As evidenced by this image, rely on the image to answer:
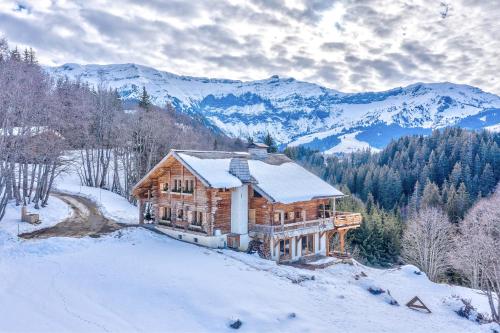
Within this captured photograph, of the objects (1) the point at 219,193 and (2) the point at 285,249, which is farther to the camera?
(2) the point at 285,249

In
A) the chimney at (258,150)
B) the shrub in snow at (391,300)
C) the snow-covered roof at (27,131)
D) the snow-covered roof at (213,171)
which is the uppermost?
the snow-covered roof at (27,131)

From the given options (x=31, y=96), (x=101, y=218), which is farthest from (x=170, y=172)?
(x=31, y=96)

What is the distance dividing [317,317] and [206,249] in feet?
36.2

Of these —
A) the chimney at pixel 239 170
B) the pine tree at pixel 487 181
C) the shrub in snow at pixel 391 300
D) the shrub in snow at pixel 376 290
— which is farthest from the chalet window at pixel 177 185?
the pine tree at pixel 487 181

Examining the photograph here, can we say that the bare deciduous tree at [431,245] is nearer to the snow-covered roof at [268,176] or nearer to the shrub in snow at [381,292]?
the snow-covered roof at [268,176]

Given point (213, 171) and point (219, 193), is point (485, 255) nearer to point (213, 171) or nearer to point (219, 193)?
point (219, 193)

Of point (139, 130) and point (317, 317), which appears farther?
point (139, 130)

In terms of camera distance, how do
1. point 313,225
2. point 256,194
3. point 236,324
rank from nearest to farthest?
point 236,324
point 256,194
point 313,225

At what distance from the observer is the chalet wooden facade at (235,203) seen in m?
30.0

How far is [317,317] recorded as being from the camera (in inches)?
783

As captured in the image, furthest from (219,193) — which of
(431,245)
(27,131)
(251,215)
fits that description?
(431,245)

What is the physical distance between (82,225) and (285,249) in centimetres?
1677

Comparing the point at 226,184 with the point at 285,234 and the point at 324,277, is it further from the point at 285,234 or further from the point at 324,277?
the point at 324,277

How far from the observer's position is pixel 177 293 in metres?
20.2
